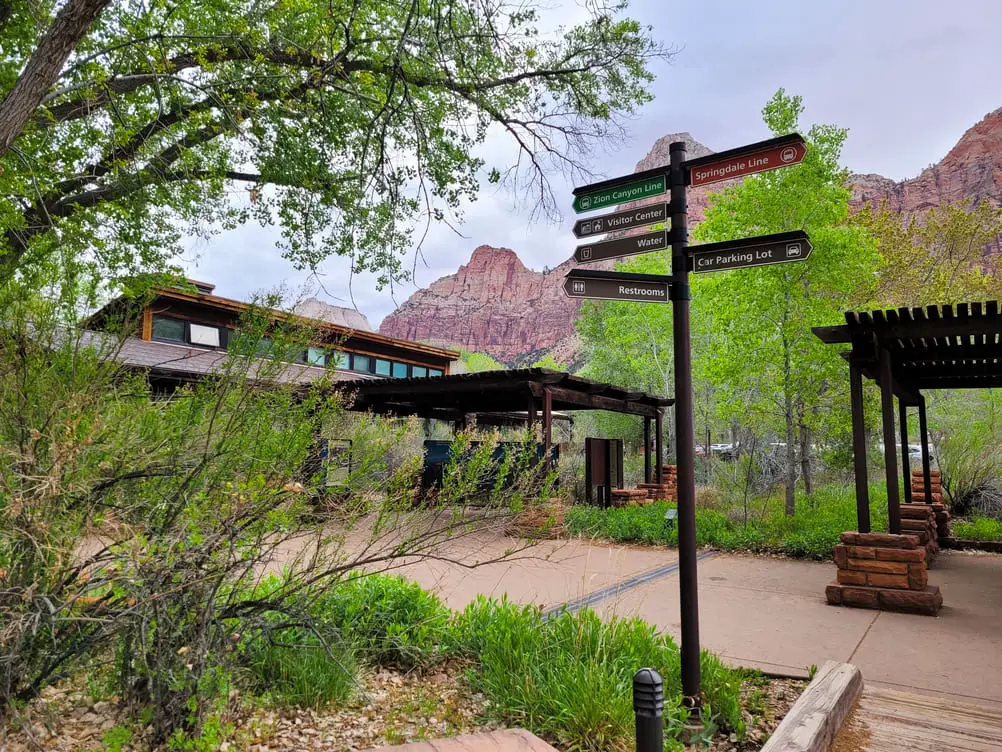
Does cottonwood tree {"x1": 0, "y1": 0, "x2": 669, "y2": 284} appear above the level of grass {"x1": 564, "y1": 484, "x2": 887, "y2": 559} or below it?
above

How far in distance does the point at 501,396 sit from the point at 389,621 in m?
11.0

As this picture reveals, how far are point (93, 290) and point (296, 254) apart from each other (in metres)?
6.43

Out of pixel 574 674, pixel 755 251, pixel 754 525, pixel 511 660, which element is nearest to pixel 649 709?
pixel 574 674

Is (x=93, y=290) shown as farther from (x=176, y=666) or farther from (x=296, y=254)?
(x=296, y=254)

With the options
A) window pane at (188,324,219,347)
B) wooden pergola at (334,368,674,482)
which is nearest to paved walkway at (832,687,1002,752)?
wooden pergola at (334,368,674,482)

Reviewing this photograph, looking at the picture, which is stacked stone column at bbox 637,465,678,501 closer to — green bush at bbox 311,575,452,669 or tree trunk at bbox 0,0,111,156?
green bush at bbox 311,575,452,669

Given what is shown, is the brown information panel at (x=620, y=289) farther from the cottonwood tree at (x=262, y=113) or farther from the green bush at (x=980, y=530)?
the green bush at (x=980, y=530)

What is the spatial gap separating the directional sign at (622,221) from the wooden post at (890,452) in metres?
4.49

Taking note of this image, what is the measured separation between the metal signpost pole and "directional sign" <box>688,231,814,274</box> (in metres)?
0.12

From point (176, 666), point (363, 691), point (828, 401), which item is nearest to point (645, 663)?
point (363, 691)

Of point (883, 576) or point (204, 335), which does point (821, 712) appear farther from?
point (204, 335)

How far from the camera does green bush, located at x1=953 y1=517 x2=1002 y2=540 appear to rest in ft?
34.9

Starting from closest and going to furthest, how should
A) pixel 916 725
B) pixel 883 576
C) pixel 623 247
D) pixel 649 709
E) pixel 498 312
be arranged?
pixel 649 709 < pixel 916 725 < pixel 623 247 < pixel 883 576 < pixel 498 312

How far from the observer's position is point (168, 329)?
18.5 m
